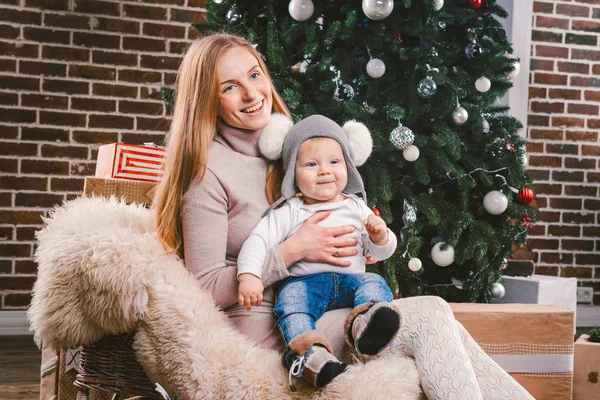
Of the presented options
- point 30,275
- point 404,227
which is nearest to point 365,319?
point 404,227

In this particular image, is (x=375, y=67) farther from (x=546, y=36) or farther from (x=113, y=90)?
(x=546, y=36)

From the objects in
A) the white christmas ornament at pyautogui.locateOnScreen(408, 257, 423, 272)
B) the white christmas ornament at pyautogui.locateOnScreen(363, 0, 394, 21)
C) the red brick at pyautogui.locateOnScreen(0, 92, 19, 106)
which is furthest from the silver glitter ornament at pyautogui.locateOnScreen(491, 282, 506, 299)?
the red brick at pyautogui.locateOnScreen(0, 92, 19, 106)

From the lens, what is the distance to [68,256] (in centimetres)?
135

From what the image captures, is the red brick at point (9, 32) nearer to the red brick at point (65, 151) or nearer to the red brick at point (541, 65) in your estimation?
the red brick at point (65, 151)

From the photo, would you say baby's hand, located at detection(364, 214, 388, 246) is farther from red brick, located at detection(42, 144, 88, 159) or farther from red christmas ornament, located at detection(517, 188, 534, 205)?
red brick, located at detection(42, 144, 88, 159)

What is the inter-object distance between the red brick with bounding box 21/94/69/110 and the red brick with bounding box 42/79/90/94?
37 millimetres

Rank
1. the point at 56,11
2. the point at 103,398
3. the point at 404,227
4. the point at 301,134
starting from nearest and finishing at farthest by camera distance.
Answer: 1. the point at 301,134
2. the point at 103,398
3. the point at 404,227
4. the point at 56,11

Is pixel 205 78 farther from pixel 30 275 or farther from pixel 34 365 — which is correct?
pixel 30 275

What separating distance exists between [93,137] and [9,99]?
0.46 meters

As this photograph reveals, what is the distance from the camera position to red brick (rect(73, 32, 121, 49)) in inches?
137

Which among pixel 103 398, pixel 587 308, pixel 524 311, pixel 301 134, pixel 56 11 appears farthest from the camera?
pixel 587 308

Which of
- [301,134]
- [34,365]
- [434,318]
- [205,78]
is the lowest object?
[34,365]

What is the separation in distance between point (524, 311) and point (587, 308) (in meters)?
2.27

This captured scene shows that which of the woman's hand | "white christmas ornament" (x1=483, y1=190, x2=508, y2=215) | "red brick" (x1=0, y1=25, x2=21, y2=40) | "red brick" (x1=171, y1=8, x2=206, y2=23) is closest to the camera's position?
the woman's hand
